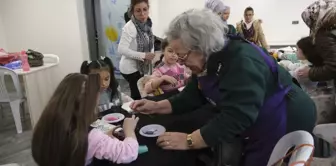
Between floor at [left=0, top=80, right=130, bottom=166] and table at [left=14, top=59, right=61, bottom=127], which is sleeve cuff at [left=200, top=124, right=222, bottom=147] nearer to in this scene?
floor at [left=0, top=80, right=130, bottom=166]

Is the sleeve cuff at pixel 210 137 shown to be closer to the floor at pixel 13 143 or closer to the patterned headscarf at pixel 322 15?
the patterned headscarf at pixel 322 15

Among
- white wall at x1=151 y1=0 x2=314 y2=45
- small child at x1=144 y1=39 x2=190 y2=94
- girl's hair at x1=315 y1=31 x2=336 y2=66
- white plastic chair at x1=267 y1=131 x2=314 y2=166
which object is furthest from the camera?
white wall at x1=151 y1=0 x2=314 y2=45

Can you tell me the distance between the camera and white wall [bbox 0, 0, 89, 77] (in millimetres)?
4211

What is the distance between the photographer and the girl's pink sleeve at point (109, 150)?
0.95 metres

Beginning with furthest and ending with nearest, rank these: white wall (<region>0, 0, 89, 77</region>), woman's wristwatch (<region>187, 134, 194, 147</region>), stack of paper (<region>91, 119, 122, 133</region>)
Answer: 1. white wall (<region>0, 0, 89, 77</region>)
2. stack of paper (<region>91, 119, 122, 133</region>)
3. woman's wristwatch (<region>187, 134, 194, 147</region>)

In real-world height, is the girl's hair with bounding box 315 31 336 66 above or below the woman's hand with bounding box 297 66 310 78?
above

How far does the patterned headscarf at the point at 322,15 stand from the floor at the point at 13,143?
7.24 feet

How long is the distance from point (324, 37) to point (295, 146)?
38.7 inches

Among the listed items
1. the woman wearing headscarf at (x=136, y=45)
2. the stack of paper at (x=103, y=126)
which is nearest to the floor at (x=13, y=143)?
the woman wearing headscarf at (x=136, y=45)

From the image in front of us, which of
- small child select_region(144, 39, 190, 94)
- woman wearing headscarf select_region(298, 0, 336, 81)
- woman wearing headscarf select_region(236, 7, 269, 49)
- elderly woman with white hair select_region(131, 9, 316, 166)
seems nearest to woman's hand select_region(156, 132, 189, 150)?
elderly woman with white hair select_region(131, 9, 316, 166)

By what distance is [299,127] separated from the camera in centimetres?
108

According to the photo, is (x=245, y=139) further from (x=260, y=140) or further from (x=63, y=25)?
(x=63, y=25)

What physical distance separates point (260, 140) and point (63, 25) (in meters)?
3.99

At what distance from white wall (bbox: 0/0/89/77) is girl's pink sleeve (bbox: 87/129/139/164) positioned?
3607 mm
